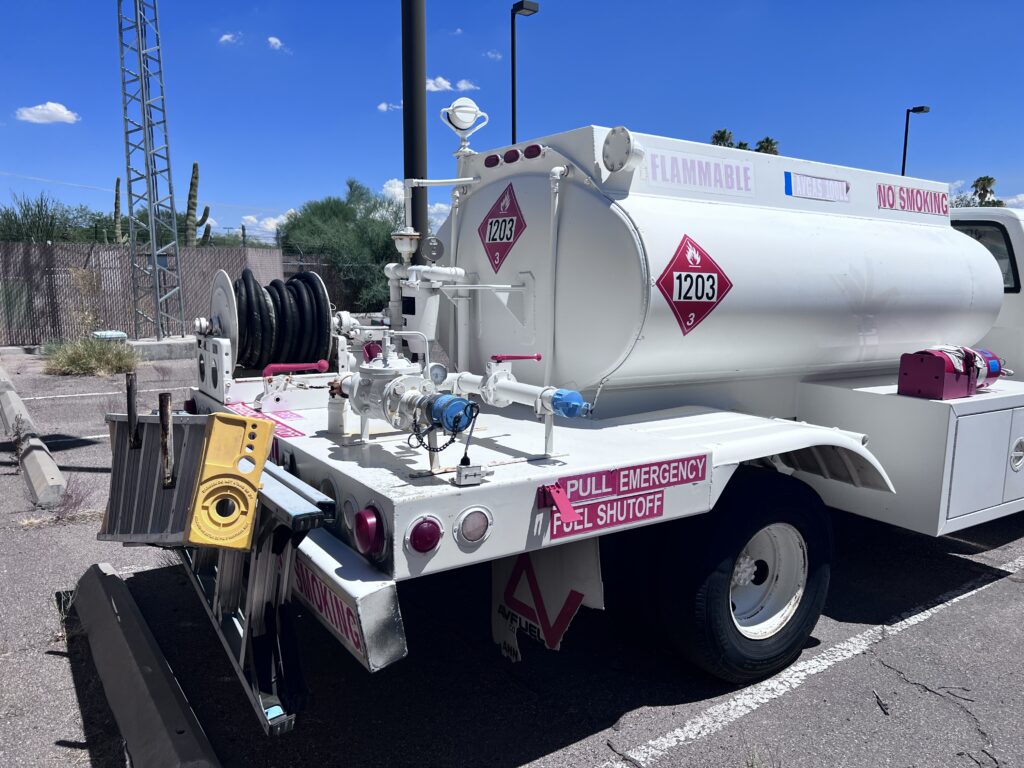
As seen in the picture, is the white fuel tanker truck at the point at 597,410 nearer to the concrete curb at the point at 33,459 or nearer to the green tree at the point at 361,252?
the concrete curb at the point at 33,459

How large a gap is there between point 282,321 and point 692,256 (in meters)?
2.24

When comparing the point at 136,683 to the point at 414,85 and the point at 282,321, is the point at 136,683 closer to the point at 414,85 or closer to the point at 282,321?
the point at 282,321

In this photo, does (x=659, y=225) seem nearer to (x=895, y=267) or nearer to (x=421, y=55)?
(x=895, y=267)

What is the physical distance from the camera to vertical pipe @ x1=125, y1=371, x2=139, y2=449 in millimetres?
2800

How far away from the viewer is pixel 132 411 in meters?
2.94

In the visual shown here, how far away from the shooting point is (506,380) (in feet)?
10.9

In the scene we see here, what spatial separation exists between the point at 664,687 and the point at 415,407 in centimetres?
183

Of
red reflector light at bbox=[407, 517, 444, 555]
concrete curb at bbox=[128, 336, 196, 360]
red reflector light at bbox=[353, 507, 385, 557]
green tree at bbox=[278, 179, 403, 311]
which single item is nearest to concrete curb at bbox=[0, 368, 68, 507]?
red reflector light at bbox=[353, 507, 385, 557]

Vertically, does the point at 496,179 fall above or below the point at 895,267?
above

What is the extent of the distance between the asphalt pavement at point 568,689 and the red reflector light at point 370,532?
3.53 ft

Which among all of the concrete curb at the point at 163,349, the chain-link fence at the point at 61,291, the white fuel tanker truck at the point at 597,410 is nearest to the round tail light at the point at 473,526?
the white fuel tanker truck at the point at 597,410

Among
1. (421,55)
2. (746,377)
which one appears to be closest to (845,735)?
(746,377)

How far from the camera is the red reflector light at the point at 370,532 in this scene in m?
2.46

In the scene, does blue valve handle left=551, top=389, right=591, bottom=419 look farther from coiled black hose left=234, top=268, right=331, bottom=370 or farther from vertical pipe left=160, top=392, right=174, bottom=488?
coiled black hose left=234, top=268, right=331, bottom=370
